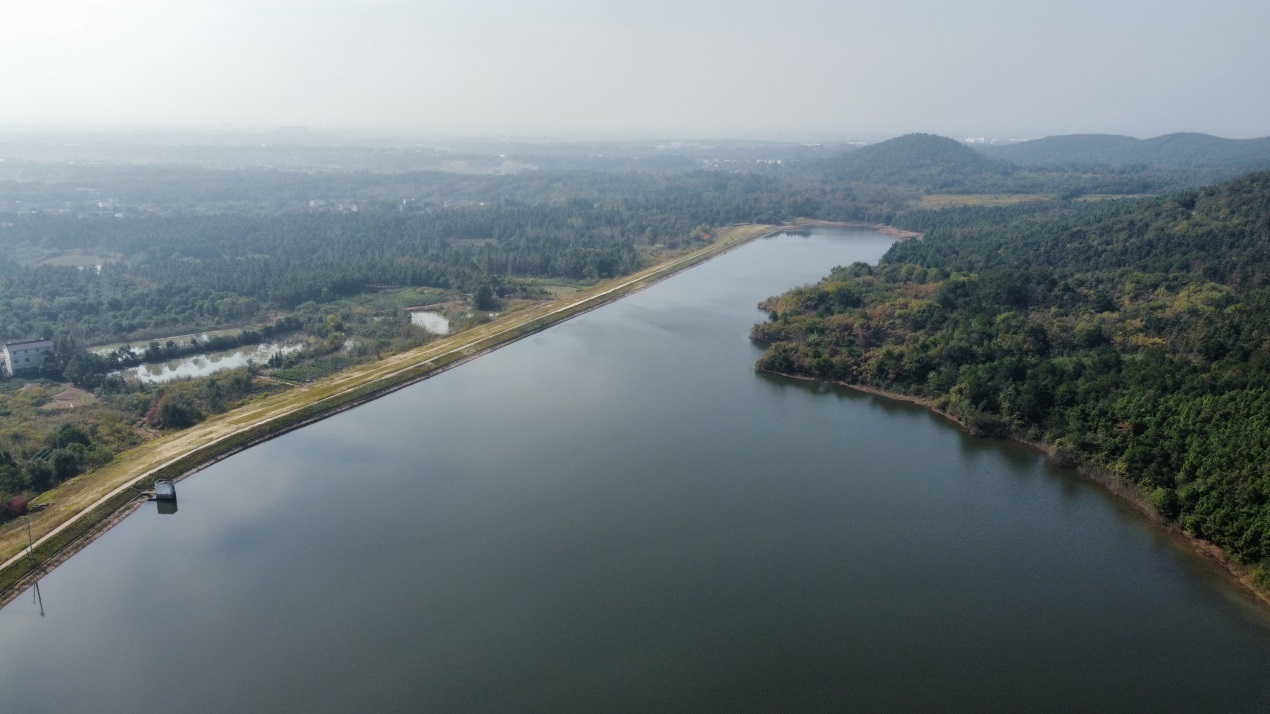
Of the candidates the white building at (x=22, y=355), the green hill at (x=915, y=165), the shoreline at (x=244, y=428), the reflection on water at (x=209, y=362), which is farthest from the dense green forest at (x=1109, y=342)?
the green hill at (x=915, y=165)

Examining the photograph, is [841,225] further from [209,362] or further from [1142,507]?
[1142,507]

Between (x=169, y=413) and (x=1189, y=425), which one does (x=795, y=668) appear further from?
(x=169, y=413)

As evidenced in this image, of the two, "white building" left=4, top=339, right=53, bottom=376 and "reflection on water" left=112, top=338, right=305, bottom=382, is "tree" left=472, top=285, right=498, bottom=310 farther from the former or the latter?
"white building" left=4, top=339, right=53, bottom=376

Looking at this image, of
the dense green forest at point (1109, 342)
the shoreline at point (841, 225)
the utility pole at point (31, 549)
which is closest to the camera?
the utility pole at point (31, 549)

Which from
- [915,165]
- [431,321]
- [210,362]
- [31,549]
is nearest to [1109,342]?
[431,321]

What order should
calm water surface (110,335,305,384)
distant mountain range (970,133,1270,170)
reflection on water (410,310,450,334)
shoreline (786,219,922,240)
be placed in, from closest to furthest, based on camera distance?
calm water surface (110,335,305,384) → reflection on water (410,310,450,334) → shoreline (786,219,922,240) → distant mountain range (970,133,1270,170)

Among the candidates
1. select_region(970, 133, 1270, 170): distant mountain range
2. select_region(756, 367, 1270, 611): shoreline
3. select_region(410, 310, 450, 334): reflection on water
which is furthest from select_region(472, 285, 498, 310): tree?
select_region(970, 133, 1270, 170): distant mountain range

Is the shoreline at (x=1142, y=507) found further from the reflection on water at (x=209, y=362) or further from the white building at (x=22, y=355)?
the white building at (x=22, y=355)
